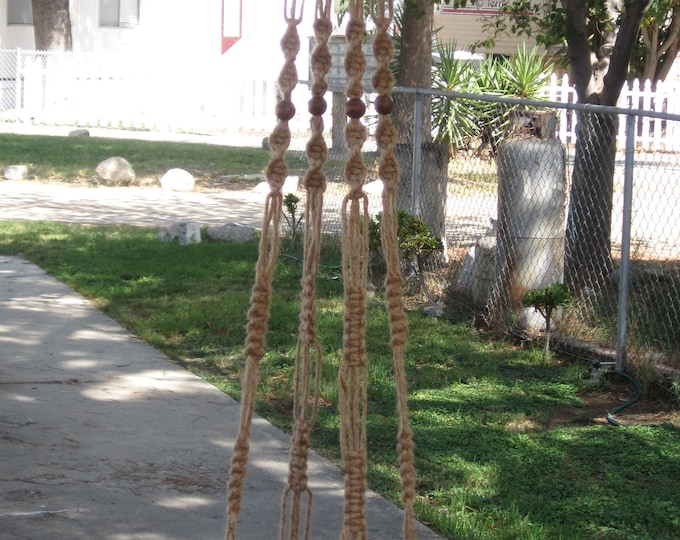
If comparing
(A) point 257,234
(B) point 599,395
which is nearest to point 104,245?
(A) point 257,234

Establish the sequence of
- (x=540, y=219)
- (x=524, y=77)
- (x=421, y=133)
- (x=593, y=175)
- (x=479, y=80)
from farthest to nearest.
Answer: (x=479, y=80) → (x=524, y=77) → (x=421, y=133) → (x=593, y=175) → (x=540, y=219)

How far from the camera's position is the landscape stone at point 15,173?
50.3 feet

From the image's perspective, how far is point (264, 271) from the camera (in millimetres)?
2336

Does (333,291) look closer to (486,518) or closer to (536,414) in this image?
(536,414)

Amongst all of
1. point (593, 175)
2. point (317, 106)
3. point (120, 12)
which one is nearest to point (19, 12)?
point (120, 12)

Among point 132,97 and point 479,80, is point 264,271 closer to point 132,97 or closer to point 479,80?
point 479,80

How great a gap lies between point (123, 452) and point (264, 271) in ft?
8.55

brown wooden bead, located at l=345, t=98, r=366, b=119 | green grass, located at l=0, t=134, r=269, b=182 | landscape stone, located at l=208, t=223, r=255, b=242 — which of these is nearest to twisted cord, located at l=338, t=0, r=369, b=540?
brown wooden bead, located at l=345, t=98, r=366, b=119

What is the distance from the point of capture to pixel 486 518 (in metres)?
4.07

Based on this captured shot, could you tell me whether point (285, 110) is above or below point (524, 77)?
below

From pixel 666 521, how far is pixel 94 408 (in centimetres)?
288

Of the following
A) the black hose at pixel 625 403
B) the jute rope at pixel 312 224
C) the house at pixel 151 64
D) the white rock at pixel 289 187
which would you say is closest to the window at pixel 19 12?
the house at pixel 151 64

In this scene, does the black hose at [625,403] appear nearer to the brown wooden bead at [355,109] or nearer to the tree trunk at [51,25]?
the brown wooden bead at [355,109]

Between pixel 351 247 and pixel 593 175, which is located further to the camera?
pixel 593 175
